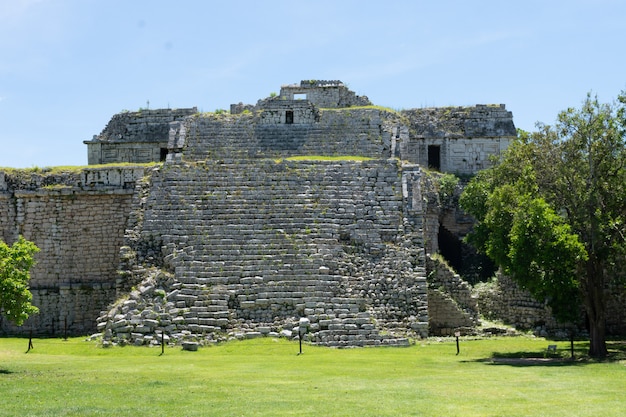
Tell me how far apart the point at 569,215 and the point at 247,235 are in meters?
8.92

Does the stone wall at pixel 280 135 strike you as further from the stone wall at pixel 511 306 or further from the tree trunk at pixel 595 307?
the tree trunk at pixel 595 307

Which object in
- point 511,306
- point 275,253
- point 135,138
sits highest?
point 135,138

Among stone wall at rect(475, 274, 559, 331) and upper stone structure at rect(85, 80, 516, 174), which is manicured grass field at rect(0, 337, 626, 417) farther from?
upper stone structure at rect(85, 80, 516, 174)

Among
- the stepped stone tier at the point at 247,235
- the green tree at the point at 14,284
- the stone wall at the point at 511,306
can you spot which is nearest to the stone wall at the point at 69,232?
the stepped stone tier at the point at 247,235

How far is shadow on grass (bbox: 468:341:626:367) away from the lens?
822 inches

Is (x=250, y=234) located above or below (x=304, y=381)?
above

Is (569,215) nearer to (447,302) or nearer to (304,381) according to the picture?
(447,302)

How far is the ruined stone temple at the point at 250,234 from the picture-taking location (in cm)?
2486

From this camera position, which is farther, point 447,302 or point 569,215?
point 447,302

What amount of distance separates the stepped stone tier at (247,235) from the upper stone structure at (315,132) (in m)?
0.08

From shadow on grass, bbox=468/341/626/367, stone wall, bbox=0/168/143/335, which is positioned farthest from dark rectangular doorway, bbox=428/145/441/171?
shadow on grass, bbox=468/341/626/367

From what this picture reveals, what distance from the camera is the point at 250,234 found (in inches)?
1066

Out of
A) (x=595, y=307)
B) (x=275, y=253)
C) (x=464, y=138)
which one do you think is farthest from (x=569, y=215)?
(x=464, y=138)

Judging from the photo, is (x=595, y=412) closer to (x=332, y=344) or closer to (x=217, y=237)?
(x=332, y=344)
